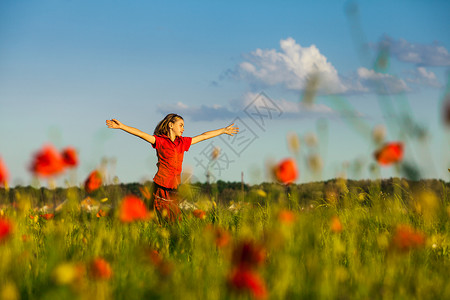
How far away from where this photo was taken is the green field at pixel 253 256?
1.80 meters

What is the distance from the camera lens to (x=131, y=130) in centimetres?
501

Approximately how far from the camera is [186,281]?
211 cm

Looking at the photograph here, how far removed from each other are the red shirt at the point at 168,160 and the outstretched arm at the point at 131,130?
0.11 m

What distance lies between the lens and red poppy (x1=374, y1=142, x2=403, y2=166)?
7.52 ft

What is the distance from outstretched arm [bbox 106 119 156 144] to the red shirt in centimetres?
11

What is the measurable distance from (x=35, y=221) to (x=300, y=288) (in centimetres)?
290

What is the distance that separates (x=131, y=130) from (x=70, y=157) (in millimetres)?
2807

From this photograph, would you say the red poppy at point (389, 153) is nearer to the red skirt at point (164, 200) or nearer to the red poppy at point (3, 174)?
the red poppy at point (3, 174)

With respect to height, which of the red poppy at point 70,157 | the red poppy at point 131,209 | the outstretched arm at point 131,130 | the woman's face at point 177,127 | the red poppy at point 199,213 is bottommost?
the red poppy at point 199,213

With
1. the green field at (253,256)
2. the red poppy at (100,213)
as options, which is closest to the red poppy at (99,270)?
Answer: the green field at (253,256)

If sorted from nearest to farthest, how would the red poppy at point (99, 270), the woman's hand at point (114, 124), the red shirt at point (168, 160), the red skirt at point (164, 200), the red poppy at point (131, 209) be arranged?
1. the red poppy at point (99, 270)
2. the red poppy at point (131, 209)
3. the woman's hand at point (114, 124)
4. the red skirt at point (164, 200)
5. the red shirt at point (168, 160)

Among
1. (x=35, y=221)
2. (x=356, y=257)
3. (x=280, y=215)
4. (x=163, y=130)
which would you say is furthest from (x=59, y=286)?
(x=163, y=130)

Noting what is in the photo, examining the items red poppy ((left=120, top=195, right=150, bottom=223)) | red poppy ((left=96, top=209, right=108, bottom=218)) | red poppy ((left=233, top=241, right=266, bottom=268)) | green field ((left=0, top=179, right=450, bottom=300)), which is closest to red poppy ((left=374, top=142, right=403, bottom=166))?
green field ((left=0, top=179, right=450, bottom=300))

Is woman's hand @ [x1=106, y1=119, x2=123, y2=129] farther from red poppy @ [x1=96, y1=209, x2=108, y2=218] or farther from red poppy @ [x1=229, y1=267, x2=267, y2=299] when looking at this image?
red poppy @ [x1=229, y1=267, x2=267, y2=299]
